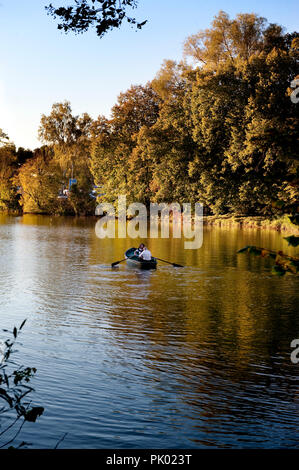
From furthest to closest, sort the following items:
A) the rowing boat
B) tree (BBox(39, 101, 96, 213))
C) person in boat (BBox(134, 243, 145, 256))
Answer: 1. tree (BBox(39, 101, 96, 213))
2. person in boat (BBox(134, 243, 145, 256))
3. the rowing boat

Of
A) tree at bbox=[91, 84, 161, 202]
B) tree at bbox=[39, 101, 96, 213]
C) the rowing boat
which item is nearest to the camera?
the rowing boat

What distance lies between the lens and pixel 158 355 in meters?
12.0

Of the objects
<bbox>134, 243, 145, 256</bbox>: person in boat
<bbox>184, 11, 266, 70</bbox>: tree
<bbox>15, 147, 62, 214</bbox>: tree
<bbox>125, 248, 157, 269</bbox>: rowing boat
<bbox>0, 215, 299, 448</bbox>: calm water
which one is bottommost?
<bbox>0, 215, 299, 448</bbox>: calm water

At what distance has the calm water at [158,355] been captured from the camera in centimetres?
815

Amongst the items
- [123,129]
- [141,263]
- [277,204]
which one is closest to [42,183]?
[123,129]

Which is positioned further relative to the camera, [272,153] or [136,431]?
[272,153]

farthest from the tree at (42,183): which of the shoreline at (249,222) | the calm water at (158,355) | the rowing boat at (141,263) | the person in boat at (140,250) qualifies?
the calm water at (158,355)

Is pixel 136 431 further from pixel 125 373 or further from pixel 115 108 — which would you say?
pixel 115 108

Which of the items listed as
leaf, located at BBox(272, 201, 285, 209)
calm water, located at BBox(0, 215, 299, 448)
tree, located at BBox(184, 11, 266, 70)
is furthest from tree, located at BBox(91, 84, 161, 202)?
leaf, located at BBox(272, 201, 285, 209)

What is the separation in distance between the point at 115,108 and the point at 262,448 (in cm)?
6446

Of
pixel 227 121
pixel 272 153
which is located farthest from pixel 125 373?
pixel 227 121

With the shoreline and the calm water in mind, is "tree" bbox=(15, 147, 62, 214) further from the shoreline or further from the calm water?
the calm water

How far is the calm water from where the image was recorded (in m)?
8.15

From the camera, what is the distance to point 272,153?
46625mm
